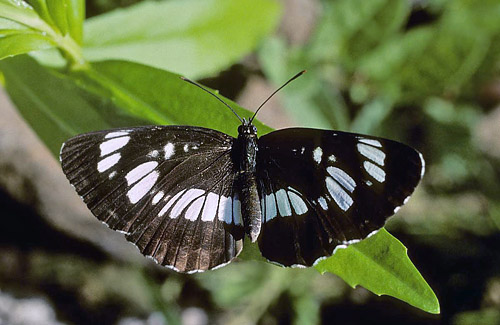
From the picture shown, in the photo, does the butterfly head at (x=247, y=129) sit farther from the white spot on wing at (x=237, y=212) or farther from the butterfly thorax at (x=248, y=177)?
the white spot on wing at (x=237, y=212)

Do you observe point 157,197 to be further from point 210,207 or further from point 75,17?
point 75,17

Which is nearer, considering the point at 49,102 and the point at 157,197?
the point at 157,197

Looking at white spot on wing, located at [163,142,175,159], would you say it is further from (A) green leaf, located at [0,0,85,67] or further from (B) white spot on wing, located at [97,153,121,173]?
(A) green leaf, located at [0,0,85,67]

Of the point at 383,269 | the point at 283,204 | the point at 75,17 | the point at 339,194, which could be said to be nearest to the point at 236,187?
the point at 283,204

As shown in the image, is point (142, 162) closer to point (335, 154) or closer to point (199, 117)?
point (199, 117)

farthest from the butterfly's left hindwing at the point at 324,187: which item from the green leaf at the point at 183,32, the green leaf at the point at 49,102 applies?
the green leaf at the point at 183,32

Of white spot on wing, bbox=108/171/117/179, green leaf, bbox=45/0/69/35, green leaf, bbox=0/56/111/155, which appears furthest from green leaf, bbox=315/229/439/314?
green leaf, bbox=45/0/69/35

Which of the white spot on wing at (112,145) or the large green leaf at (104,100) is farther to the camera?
the large green leaf at (104,100)
